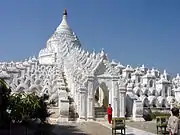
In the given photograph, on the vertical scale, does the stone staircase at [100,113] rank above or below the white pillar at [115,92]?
below

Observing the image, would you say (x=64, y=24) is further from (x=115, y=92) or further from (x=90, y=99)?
(x=90, y=99)

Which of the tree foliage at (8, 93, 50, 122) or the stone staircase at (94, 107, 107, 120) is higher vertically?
the tree foliage at (8, 93, 50, 122)

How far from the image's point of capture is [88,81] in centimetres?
2564

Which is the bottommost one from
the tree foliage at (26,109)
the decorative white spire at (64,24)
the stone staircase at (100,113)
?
the stone staircase at (100,113)

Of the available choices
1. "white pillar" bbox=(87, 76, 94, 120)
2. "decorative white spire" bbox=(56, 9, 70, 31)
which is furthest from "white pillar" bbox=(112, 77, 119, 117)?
"decorative white spire" bbox=(56, 9, 70, 31)

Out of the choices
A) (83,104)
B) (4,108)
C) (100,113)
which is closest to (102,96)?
(100,113)

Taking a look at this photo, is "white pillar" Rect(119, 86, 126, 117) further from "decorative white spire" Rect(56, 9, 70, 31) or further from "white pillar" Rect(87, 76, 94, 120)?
"decorative white spire" Rect(56, 9, 70, 31)

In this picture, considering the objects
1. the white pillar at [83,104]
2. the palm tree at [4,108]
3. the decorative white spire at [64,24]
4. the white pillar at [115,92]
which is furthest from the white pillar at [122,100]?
the decorative white spire at [64,24]

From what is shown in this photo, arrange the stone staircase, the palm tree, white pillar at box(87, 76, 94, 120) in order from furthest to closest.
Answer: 1. the stone staircase
2. white pillar at box(87, 76, 94, 120)
3. the palm tree

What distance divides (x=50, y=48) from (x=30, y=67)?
5.53 meters

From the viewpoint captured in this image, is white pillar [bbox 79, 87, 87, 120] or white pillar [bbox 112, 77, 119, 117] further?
white pillar [bbox 112, 77, 119, 117]

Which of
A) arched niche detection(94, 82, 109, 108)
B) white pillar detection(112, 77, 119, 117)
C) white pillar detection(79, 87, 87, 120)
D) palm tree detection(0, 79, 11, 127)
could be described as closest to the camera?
palm tree detection(0, 79, 11, 127)

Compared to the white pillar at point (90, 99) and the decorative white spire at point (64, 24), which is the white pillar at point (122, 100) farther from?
the decorative white spire at point (64, 24)

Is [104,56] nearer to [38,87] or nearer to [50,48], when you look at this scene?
[38,87]
